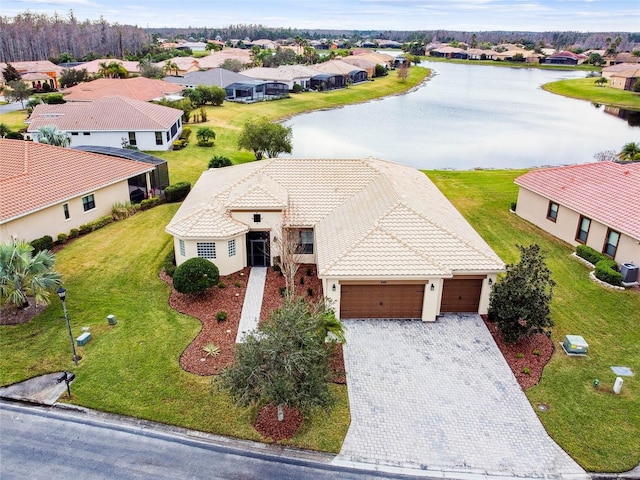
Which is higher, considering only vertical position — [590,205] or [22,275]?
[590,205]

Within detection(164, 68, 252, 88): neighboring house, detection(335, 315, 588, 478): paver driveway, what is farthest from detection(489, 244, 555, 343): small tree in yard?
detection(164, 68, 252, 88): neighboring house

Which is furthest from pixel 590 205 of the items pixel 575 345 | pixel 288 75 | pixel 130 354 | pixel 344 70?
pixel 344 70

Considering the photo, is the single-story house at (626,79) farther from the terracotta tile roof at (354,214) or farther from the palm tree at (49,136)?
the palm tree at (49,136)

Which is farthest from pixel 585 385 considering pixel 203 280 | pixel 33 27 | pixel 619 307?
pixel 33 27

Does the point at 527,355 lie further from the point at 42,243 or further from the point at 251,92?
the point at 251,92

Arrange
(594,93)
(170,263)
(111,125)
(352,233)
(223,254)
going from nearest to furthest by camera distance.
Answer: (352,233) < (223,254) < (170,263) < (111,125) < (594,93)

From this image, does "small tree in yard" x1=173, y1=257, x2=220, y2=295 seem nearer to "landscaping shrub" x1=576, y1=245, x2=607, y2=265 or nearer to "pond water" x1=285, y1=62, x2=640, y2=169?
"landscaping shrub" x1=576, y1=245, x2=607, y2=265
